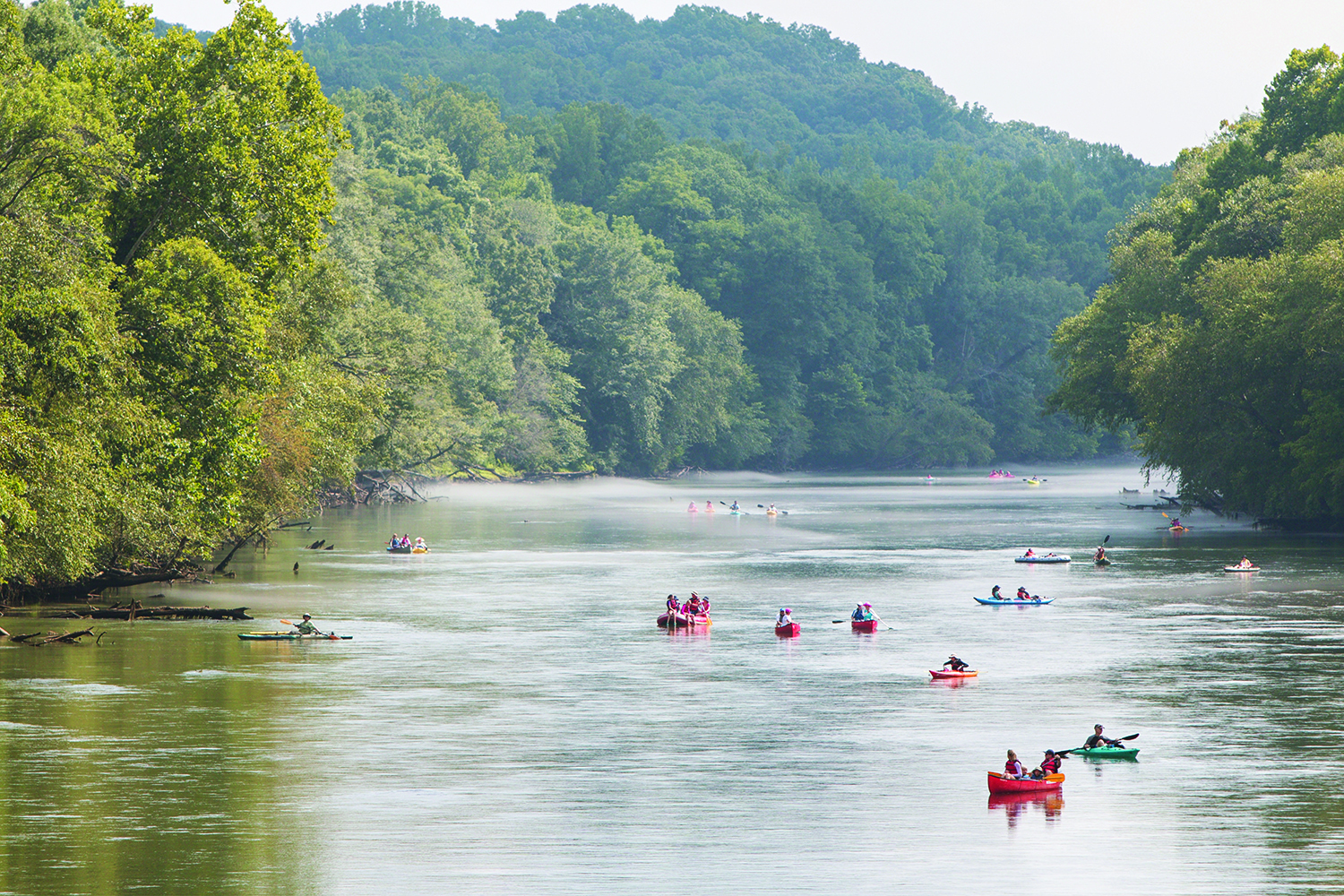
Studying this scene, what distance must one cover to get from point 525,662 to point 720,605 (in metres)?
15.1

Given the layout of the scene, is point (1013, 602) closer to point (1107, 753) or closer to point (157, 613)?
point (1107, 753)

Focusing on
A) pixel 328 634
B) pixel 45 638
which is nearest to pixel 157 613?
pixel 45 638

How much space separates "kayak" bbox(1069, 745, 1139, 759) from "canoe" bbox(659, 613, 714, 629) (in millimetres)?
21274

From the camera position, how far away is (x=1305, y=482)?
82.7 meters

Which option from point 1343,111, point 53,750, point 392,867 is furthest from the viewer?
point 1343,111

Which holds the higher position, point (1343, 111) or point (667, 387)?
point (1343, 111)

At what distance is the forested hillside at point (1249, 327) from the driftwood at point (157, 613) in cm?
5161

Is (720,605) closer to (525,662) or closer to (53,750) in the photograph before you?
(525,662)

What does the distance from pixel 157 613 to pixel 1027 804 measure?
31857 mm

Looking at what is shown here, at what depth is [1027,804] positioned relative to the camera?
96.6ft

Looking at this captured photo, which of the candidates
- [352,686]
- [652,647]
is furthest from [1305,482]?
[352,686]

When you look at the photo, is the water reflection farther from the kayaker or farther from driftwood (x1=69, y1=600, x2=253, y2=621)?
driftwood (x1=69, y1=600, x2=253, y2=621)

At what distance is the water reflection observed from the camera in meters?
28.6

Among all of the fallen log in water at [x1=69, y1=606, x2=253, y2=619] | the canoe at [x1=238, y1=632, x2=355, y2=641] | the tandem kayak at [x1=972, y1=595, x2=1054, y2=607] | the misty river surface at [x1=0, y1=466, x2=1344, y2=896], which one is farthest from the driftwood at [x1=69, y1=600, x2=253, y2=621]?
the tandem kayak at [x1=972, y1=595, x2=1054, y2=607]
